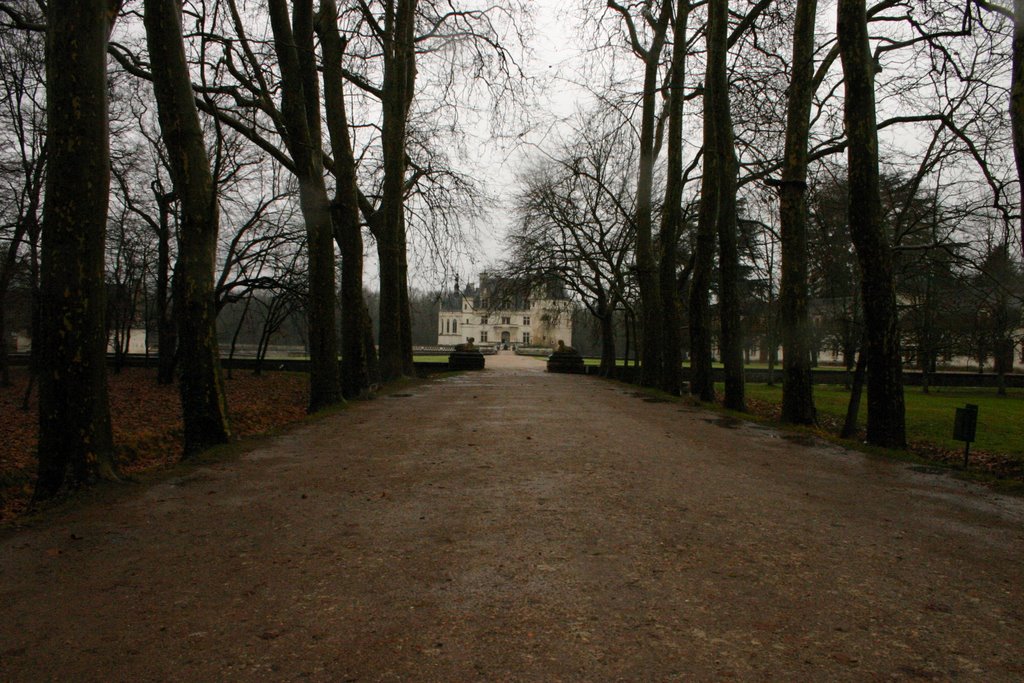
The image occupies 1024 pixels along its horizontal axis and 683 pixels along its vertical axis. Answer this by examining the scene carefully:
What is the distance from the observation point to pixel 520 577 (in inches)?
145

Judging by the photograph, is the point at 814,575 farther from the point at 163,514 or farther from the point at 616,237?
the point at 616,237

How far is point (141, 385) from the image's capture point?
23.8 meters

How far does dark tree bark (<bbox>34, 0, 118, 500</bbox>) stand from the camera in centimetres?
555

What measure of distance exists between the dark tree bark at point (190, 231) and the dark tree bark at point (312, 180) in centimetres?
389

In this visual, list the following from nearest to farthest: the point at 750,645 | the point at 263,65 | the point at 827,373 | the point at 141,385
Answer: the point at 750,645, the point at 263,65, the point at 141,385, the point at 827,373

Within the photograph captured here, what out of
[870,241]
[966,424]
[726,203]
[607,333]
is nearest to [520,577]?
[966,424]

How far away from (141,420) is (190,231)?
934 cm

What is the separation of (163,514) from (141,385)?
70.4ft

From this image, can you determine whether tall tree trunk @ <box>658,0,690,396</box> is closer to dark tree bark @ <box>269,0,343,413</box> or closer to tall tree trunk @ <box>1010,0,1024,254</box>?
dark tree bark @ <box>269,0,343,413</box>

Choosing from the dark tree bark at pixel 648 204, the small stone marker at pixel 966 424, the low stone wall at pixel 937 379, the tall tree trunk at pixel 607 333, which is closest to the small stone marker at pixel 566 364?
the low stone wall at pixel 937 379

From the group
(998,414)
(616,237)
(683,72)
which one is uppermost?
(683,72)

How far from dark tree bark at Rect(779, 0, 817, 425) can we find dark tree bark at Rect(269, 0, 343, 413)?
8361 millimetres

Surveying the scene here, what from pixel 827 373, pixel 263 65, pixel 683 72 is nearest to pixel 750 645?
pixel 263 65

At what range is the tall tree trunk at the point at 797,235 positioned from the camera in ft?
40.3
